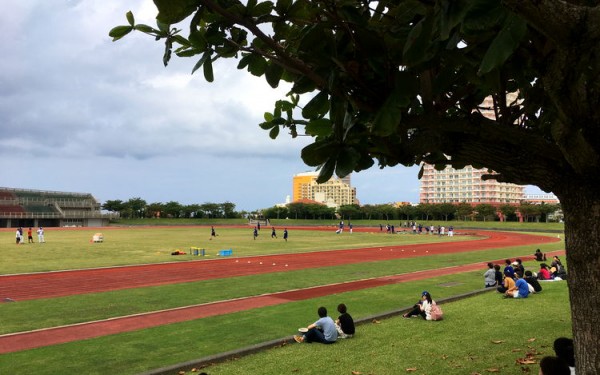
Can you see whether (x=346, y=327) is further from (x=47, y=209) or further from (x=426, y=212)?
(x=47, y=209)

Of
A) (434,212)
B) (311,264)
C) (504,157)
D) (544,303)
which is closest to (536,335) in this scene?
(544,303)

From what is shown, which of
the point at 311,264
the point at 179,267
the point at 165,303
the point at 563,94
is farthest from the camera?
the point at 311,264

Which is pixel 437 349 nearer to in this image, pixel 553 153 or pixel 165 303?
pixel 553 153

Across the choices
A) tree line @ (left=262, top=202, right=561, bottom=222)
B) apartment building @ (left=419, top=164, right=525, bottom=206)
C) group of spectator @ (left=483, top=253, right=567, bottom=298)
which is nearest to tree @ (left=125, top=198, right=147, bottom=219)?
tree line @ (left=262, top=202, right=561, bottom=222)

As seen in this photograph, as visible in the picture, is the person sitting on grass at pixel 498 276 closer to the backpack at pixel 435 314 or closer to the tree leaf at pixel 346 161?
the backpack at pixel 435 314

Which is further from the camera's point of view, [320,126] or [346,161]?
[320,126]

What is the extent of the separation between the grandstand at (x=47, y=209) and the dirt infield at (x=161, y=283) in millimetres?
80263

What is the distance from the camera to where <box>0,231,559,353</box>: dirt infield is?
1047 centimetres

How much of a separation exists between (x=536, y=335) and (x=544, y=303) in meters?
3.42

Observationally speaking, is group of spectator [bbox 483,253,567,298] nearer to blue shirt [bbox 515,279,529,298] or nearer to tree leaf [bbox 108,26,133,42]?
blue shirt [bbox 515,279,529,298]

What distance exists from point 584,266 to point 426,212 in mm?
101588

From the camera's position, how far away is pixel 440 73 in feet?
10.2

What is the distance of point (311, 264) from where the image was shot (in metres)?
23.8

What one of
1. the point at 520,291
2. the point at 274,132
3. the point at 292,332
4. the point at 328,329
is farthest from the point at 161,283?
the point at 274,132
